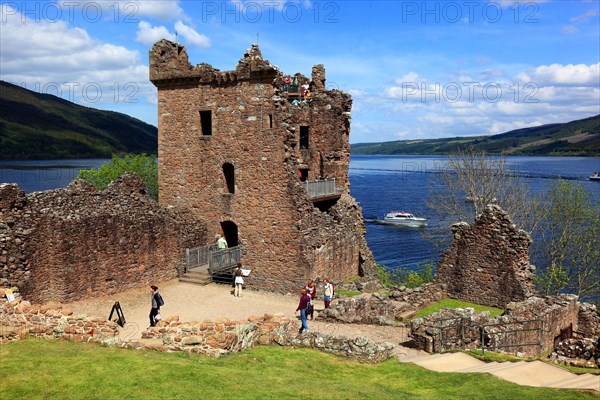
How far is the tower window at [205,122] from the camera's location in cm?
2872

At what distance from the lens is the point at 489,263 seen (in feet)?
77.8

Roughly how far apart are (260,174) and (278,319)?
10967 millimetres

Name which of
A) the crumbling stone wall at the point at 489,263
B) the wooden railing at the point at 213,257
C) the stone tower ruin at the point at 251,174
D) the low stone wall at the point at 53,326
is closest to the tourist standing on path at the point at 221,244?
the wooden railing at the point at 213,257

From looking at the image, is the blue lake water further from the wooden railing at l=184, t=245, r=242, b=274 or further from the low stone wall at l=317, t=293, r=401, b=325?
the wooden railing at l=184, t=245, r=242, b=274

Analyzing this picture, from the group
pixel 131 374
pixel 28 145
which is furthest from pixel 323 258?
pixel 28 145

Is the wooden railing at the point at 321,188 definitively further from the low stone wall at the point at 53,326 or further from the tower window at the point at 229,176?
the low stone wall at the point at 53,326

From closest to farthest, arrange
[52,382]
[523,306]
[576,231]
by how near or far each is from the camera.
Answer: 1. [52,382]
2. [523,306]
3. [576,231]

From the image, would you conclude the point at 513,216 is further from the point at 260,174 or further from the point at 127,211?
the point at 127,211

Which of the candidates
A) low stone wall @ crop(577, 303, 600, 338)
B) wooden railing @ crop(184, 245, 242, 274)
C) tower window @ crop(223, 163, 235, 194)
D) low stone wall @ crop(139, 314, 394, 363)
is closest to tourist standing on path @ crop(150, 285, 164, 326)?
low stone wall @ crop(139, 314, 394, 363)

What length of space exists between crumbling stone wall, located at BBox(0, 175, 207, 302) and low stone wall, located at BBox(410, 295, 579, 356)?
45.1ft

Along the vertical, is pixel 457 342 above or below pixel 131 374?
below

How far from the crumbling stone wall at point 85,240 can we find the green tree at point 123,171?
87.6 ft

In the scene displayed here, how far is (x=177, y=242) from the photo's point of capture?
27.1m

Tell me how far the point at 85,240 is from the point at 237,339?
10.8 meters
